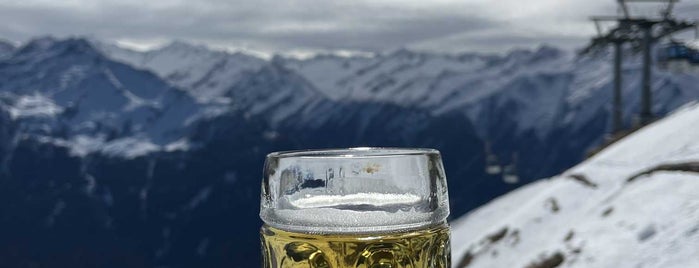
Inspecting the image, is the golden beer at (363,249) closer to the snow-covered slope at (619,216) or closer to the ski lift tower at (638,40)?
the snow-covered slope at (619,216)

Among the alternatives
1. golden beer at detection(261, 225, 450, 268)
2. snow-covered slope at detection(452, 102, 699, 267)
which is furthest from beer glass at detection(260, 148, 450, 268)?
snow-covered slope at detection(452, 102, 699, 267)

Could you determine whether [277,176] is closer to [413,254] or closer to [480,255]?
[413,254]

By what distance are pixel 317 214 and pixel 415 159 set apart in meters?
0.28

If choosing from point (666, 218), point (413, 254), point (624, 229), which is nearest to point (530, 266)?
point (624, 229)

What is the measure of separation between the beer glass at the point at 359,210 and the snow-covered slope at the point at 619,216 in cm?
476

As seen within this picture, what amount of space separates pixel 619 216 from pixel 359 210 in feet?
25.0

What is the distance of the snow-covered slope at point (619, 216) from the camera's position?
6.83 metres

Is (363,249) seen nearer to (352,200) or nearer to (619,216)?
(352,200)

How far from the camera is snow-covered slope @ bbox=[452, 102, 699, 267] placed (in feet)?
22.4

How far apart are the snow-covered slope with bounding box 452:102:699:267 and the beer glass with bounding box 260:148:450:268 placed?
15.6 feet

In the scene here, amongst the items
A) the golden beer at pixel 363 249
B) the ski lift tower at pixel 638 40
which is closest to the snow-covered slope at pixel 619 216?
the golden beer at pixel 363 249

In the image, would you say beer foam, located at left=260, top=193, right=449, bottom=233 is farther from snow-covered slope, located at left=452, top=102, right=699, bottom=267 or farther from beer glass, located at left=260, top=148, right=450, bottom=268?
snow-covered slope, located at left=452, top=102, right=699, bottom=267

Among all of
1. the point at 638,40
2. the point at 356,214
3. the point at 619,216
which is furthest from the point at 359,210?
the point at 638,40

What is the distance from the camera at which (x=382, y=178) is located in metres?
1.66
